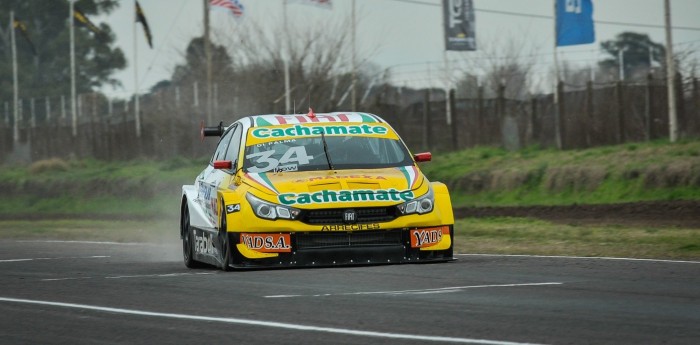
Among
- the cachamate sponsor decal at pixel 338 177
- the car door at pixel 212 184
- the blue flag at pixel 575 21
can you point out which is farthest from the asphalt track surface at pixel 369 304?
the blue flag at pixel 575 21

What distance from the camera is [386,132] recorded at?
16203mm

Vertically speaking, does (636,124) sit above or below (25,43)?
below

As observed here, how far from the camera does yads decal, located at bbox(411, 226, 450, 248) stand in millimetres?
14453

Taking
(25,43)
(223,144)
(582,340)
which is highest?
(25,43)

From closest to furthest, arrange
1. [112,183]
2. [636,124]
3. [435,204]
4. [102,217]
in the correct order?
[435,204] < [636,124] < [102,217] < [112,183]

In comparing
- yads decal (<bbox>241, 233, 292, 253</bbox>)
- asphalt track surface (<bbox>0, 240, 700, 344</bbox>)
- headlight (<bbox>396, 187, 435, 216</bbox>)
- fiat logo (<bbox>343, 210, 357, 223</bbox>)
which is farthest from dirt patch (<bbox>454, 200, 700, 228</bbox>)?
yads decal (<bbox>241, 233, 292, 253</bbox>)

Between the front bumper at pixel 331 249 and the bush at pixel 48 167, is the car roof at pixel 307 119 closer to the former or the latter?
the front bumper at pixel 331 249

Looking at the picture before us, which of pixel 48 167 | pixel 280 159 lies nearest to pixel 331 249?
pixel 280 159

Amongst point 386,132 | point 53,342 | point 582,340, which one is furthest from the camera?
point 386,132

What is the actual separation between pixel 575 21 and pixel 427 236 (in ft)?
83.3

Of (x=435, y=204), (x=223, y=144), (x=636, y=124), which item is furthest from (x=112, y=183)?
(x=435, y=204)

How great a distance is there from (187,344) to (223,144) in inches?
333

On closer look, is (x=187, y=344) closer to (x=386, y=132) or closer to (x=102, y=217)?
(x=386, y=132)

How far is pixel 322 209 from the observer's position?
14.2 metres
